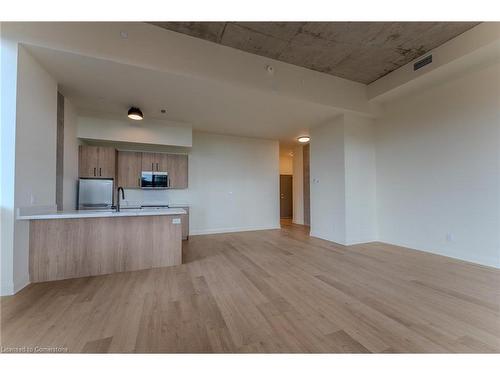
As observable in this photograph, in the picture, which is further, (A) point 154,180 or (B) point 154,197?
(B) point 154,197

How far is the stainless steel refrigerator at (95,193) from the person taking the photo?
435 cm

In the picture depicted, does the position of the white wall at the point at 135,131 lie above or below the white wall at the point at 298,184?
above

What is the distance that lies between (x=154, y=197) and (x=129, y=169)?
96 cm

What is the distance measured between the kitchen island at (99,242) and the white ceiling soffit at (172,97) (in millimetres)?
2094

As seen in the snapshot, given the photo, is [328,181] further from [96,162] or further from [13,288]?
[13,288]

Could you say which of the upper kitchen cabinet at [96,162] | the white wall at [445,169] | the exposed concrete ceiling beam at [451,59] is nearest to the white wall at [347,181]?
the white wall at [445,169]

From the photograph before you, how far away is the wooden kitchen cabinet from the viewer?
16.3ft

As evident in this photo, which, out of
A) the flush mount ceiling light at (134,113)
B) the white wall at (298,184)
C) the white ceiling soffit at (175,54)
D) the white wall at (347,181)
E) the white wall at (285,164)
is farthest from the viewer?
the white wall at (285,164)

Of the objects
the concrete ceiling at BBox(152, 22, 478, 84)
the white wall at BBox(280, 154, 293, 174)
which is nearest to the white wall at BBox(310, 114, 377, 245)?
the concrete ceiling at BBox(152, 22, 478, 84)

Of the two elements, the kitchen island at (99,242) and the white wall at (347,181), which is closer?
the kitchen island at (99,242)

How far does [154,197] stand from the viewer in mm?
5555

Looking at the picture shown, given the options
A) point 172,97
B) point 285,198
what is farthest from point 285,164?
point 172,97

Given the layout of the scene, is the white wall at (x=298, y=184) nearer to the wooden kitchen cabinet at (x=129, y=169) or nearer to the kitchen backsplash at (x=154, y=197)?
the kitchen backsplash at (x=154, y=197)

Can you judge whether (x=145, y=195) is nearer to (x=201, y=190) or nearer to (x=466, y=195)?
(x=201, y=190)
